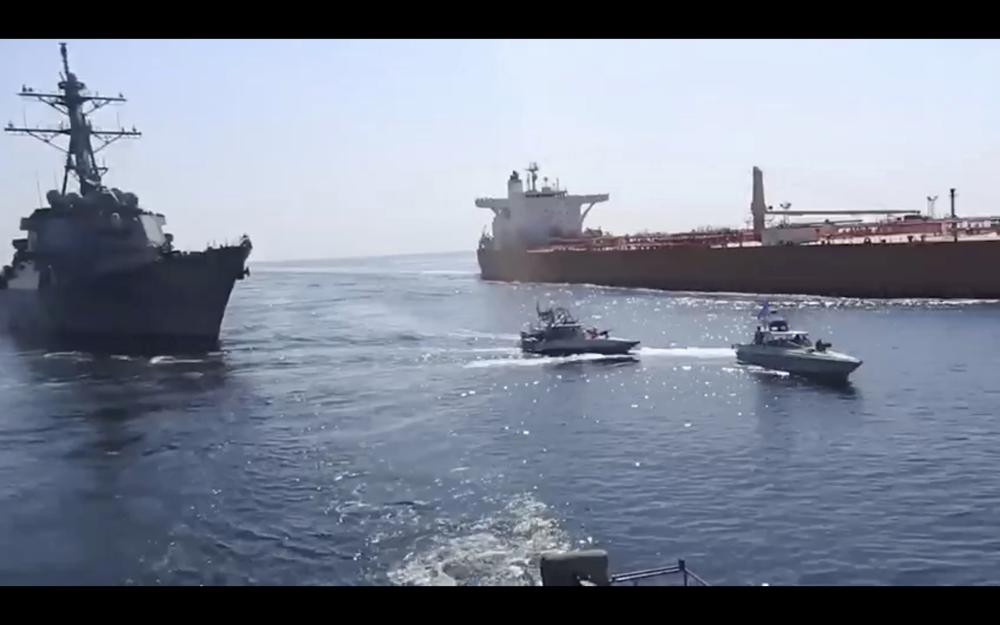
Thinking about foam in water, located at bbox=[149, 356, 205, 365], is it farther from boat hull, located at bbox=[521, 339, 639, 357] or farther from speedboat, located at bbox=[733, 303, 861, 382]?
speedboat, located at bbox=[733, 303, 861, 382]

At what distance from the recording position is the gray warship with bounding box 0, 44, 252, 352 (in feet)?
62.7

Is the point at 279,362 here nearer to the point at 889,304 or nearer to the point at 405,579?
the point at 405,579

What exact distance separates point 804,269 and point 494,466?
66.9 ft

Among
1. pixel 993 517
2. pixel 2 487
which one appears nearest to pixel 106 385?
pixel 2 487

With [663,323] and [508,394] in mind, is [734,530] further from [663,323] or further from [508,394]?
[663,323]

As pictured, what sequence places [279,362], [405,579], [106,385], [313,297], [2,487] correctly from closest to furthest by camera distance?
[405,579]
[2,487]
[106,385]
[279,362]
[313,297]

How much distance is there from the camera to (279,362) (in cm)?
1692

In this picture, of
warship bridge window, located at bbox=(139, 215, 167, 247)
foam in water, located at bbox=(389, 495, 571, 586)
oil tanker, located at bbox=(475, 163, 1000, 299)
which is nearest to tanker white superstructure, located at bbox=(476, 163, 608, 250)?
oil tanker, located at bbox=(475, 163, 1000, 299)

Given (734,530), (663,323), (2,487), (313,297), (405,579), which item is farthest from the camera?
(313,297)

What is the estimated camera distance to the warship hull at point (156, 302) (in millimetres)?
19000

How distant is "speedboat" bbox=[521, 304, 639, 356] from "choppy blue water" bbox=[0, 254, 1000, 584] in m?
0.59

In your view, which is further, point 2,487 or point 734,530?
point 2,487

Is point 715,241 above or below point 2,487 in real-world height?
above
